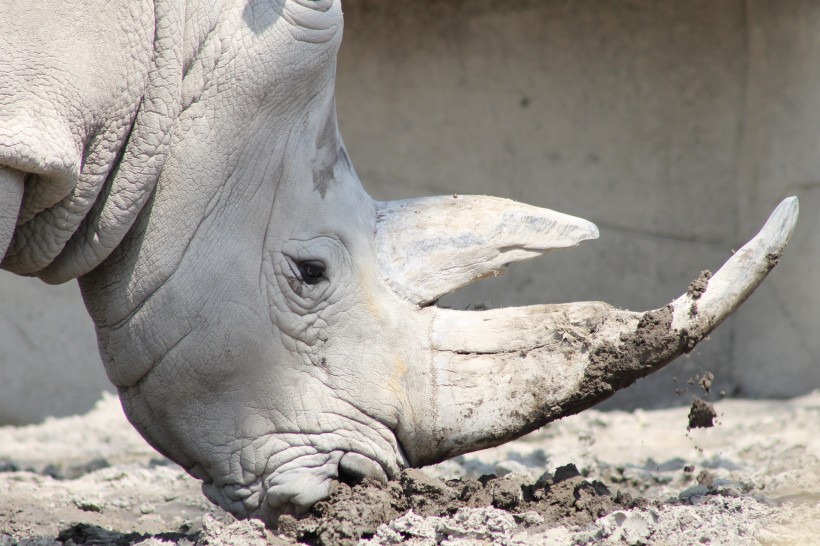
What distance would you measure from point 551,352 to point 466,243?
0.32 metres

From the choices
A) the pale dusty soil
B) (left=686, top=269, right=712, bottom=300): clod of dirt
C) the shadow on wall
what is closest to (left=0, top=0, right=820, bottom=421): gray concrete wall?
the pale dusty soil

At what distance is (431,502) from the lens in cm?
246

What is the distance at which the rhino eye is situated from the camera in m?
2.55

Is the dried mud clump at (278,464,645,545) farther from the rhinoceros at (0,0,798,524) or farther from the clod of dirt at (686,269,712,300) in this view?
the clod of dirt at (686,269,712,300)

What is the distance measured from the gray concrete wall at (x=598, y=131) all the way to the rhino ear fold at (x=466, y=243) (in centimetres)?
306

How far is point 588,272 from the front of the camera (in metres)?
6.03

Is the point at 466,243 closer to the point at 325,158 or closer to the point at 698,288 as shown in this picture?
the point at 325,158

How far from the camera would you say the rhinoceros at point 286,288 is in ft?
7.80

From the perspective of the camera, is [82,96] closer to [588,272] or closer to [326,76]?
[326,76]

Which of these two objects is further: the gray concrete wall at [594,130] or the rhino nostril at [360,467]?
the gray concrete wall at [594,130]

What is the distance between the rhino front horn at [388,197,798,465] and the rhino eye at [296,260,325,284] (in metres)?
0.28

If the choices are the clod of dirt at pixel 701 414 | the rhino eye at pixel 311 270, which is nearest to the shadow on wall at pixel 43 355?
the rhino eye at pixel 311 270

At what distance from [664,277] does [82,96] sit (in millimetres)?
4368

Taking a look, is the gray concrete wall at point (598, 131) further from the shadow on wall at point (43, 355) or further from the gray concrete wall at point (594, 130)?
the shadow on wall at point (43, 355)
